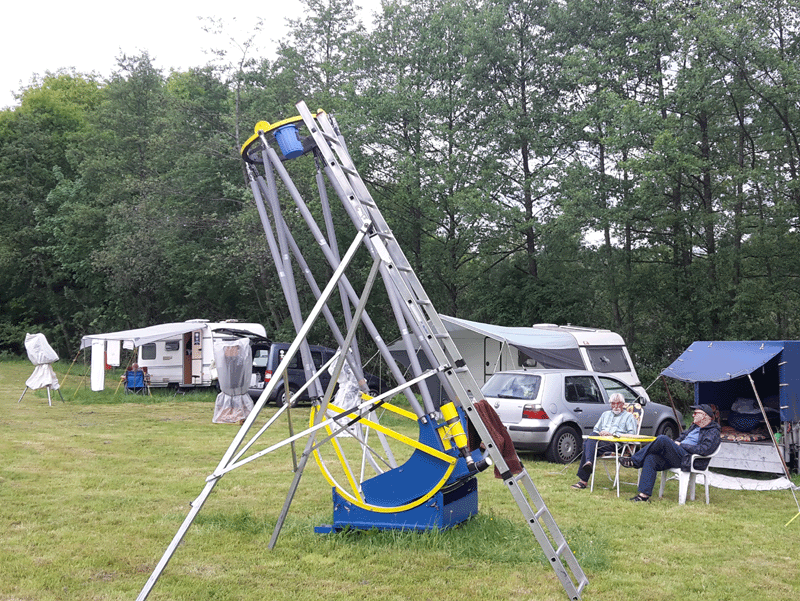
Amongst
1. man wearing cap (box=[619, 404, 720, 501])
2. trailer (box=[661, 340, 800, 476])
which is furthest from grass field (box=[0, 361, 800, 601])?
trailer (box=[661, 340, 800, 476])

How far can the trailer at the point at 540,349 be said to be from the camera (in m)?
14.5

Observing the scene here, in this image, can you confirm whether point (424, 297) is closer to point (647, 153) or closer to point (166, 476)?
point (166, 476)

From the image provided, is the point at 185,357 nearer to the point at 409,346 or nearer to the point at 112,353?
the point at 112,353

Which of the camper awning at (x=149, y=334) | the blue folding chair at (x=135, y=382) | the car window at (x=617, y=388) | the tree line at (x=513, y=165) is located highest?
the tree line at (x=513, y=165)

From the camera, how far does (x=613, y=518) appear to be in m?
7.42

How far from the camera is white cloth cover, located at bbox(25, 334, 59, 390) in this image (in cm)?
1823

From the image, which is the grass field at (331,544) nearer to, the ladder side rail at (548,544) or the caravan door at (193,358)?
the ladder side rail at (548,544)

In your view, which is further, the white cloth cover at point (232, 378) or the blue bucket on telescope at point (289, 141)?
the white cloth cover at point (232, 378)

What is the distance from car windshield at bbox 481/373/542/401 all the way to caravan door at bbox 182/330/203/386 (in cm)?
1203

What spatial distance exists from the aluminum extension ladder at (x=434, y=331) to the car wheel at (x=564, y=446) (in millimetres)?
5489

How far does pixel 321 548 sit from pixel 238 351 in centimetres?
967

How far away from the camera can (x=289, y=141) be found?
548cm

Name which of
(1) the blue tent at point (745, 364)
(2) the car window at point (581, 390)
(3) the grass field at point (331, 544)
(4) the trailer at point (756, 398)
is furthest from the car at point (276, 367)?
(4) the trailer at point (756, 398)

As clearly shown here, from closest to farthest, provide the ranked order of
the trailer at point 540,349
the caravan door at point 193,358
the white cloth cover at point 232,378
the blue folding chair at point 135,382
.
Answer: the trailer at point 540,349, the white cloth cover at point 232,378, the blue folding chair at point 135,382, the caravan door at point 193,358
